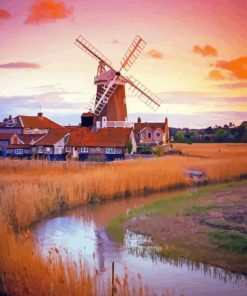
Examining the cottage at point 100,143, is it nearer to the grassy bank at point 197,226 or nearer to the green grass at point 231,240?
the grassy bank at point 197,226

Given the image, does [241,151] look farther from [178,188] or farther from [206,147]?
[178,188]

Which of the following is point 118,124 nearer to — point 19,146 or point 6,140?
point 19,146

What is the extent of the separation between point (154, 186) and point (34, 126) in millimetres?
12830

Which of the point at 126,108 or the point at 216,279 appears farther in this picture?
the point at 126,108

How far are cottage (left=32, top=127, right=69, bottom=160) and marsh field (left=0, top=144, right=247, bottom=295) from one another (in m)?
5.47

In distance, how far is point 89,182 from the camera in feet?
38.6

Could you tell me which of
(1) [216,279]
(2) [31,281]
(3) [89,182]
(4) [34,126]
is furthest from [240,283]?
(4) [34,126]

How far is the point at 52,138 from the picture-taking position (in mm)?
22109

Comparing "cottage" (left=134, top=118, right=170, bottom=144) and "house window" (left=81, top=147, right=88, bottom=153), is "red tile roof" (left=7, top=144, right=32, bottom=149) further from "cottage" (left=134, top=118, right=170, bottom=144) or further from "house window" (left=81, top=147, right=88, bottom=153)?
"cottage" (left=134, top=118, right=170, bottom=144)

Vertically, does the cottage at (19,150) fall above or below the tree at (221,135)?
below

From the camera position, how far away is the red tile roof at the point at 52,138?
21.8 m

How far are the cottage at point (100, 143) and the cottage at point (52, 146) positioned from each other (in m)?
0.27

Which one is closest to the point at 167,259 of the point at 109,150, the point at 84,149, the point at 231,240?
the point at 231,240

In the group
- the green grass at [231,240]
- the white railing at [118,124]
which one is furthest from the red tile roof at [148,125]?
the green grass at [231,240]
